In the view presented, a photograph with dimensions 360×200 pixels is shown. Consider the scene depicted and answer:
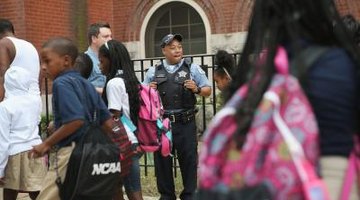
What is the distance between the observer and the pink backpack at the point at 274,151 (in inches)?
65.4

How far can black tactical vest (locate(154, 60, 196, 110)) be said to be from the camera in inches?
211

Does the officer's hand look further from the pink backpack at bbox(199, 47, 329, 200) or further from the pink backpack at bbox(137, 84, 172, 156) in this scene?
the pink backpack at bbox(199, 47, 329, 200)

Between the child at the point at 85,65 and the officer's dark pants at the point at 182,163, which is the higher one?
the child at the point at 85,65

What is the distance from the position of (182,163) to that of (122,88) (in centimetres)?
134

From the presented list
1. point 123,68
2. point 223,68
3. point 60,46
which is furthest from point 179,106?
point 60,46

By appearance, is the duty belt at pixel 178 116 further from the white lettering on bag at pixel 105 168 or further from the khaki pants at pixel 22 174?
the white lettering on bag at pixel 105 168

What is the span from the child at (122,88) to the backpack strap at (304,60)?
278cm

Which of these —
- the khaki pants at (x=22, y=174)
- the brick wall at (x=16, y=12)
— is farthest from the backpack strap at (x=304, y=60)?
the brick wall at (x=16, y=12)

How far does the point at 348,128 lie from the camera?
179cm

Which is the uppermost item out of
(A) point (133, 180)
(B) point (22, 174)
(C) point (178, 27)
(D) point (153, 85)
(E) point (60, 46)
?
(C) point (178, 27)

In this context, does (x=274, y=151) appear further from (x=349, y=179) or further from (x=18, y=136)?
(x=18, y=136)

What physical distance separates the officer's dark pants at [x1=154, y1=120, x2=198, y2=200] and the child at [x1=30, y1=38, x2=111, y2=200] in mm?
1698

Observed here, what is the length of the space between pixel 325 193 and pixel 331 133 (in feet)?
0.67

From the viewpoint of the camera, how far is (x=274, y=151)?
1.68 m
